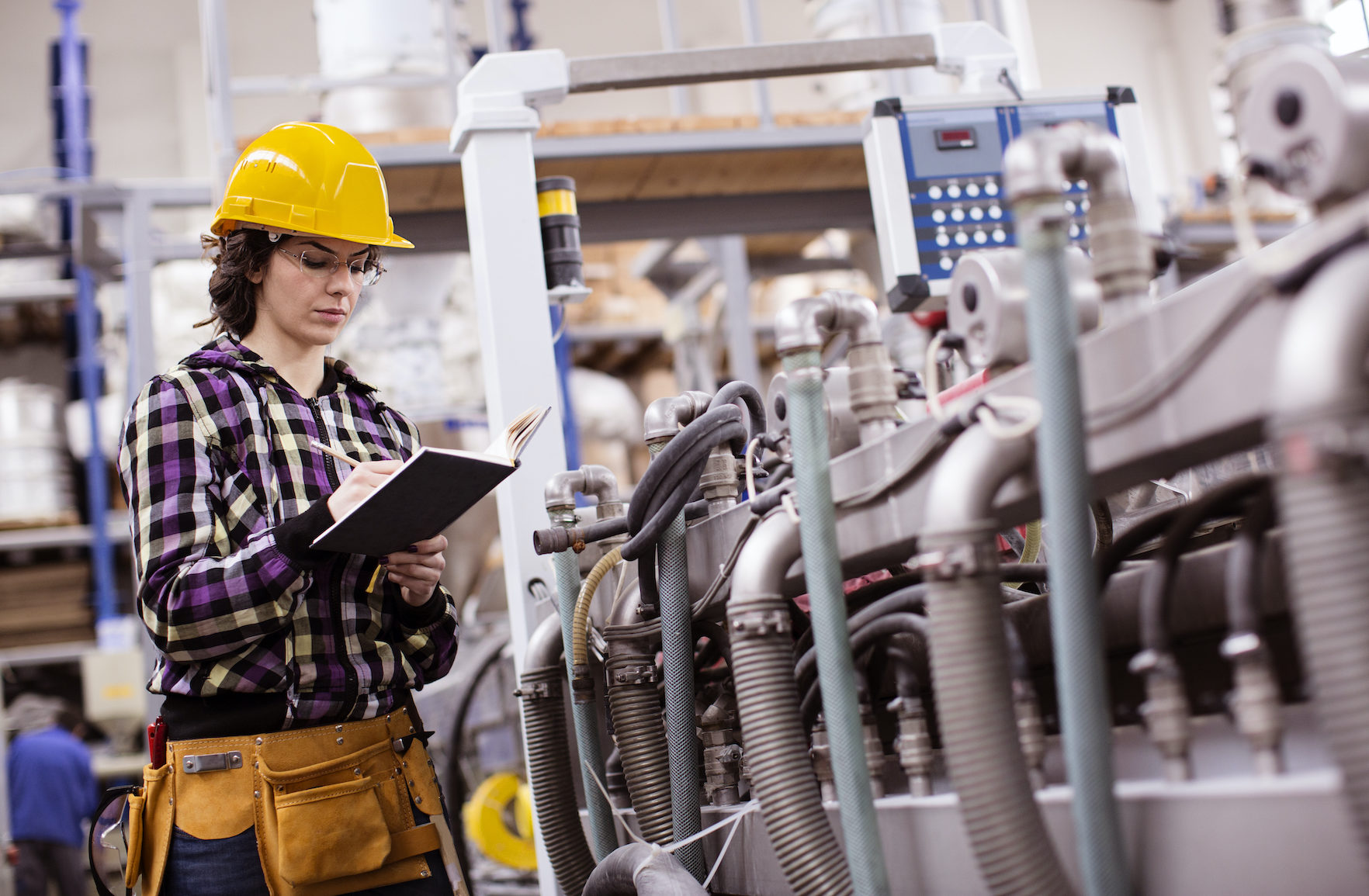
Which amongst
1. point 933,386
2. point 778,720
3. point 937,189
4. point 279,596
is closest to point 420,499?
point 279,596

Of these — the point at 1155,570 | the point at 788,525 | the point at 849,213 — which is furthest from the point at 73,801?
the point at 1155,570

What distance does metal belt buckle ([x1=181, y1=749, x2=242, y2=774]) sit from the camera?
1322mm

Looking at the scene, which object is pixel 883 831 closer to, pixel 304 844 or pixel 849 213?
pixel 304 844

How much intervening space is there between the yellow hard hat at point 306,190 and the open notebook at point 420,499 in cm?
36

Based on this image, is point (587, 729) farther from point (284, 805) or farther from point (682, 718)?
point (284, 805)

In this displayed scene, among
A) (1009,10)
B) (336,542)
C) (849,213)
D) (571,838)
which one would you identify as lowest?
(571,838)

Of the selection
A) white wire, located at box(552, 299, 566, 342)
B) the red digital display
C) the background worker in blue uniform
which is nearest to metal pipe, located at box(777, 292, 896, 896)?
white wire, located at box(552, 299, 566, 342)

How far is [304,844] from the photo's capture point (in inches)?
52.0

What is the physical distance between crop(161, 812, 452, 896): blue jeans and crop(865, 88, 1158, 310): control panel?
1392 millimetres

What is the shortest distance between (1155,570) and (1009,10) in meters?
7.98

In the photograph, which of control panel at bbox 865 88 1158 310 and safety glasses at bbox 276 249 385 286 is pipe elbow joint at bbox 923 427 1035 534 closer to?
safety glasses at bbox 276 249 385 286

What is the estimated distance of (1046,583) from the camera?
1.22 metres

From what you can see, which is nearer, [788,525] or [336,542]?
[788,525]

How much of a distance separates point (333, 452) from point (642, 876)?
581 millimetres
